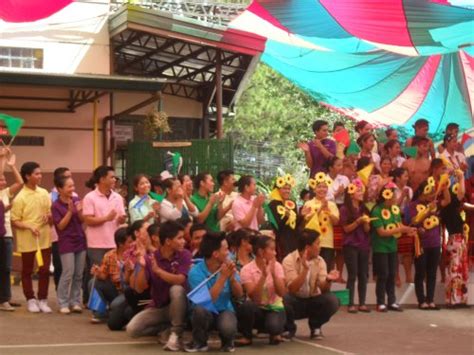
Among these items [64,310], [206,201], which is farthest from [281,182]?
[64,310]

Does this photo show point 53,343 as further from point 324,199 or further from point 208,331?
point 324,199

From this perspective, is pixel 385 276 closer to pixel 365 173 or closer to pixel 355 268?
pixel 355 268

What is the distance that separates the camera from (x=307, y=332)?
1038cm

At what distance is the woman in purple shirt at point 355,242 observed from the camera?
11.9m

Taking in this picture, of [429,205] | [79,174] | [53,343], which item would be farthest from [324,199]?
[79,174]

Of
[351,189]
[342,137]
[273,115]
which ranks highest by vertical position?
[273,115]

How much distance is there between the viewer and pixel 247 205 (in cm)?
1178

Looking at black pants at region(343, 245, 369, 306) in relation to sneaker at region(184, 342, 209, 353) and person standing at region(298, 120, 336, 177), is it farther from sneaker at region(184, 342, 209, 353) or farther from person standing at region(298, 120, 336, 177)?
sneaker at region(184, 342, 209, 353)

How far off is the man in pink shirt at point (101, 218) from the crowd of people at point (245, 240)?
0.01 meters

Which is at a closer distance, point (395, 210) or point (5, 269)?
point (5, 269)

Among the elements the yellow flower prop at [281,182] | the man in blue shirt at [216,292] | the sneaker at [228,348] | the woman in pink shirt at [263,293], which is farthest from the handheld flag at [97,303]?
the yellow flower prop at [281,182]

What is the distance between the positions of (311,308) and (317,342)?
34 centimetres

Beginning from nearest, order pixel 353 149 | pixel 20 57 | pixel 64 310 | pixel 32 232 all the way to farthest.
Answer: pixel 64 310, pixel 32 232, pixel 353 149, pixel 20 57

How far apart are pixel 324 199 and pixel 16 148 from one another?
631cm
